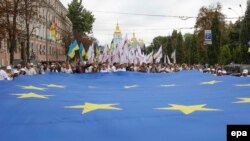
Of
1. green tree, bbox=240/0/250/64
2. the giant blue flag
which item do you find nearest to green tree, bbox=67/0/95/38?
green tree, bbox=240/0/250/64

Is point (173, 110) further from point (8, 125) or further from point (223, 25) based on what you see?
point (223, 25)

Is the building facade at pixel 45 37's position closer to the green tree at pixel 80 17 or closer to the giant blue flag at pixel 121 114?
the green tree at pixel 80 17

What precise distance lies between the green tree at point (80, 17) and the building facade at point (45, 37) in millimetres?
1925

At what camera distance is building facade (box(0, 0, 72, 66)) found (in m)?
50.6

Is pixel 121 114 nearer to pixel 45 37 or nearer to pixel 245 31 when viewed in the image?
pixel 245 31

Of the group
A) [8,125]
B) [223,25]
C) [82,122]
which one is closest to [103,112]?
[82,122]

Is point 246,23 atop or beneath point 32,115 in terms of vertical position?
atop

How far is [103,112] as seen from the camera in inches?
388

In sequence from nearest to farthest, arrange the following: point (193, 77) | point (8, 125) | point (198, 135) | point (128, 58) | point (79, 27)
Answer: point (198, 135) → point (8, 125) → point (193, 77) → point (128, 58) → point (79, 27)

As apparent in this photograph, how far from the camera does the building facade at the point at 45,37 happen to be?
5062cm

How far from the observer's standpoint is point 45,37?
80.3m

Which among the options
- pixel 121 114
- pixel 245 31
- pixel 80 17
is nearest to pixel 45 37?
pixel 80 17

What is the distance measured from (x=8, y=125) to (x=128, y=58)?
2451 cm

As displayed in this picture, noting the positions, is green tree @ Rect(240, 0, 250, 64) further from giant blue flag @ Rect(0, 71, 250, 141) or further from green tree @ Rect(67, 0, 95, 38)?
green tree @ Rect(67, 0, 95, 38)
